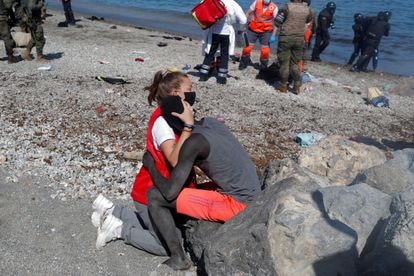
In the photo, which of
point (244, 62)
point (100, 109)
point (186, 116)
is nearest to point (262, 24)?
point (244, 62)

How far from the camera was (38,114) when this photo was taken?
7.33m

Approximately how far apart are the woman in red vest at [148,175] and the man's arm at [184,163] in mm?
74

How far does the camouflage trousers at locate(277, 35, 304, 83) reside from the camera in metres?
9.43

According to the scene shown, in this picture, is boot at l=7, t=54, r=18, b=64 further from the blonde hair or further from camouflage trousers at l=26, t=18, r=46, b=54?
the blonde hair

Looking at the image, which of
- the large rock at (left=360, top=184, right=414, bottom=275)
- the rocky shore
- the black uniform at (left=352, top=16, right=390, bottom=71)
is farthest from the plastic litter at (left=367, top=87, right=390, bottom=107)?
the large rock at (left=360, top=184, right=414, bottom=275)

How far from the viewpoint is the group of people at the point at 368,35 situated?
13.1m

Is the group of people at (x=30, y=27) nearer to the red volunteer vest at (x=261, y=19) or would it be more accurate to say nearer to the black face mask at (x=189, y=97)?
the red volunteer vest at (x=261, y=19)

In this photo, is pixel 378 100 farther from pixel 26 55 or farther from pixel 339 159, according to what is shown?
pixel 26 55

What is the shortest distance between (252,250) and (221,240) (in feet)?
1.06

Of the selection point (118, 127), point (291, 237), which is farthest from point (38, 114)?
point (291, 237)

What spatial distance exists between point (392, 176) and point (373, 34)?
10.8 meters

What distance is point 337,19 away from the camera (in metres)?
25.4

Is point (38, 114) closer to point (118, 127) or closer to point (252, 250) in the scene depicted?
point (118, 127)

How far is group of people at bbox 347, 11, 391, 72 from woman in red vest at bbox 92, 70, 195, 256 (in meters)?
10.8
